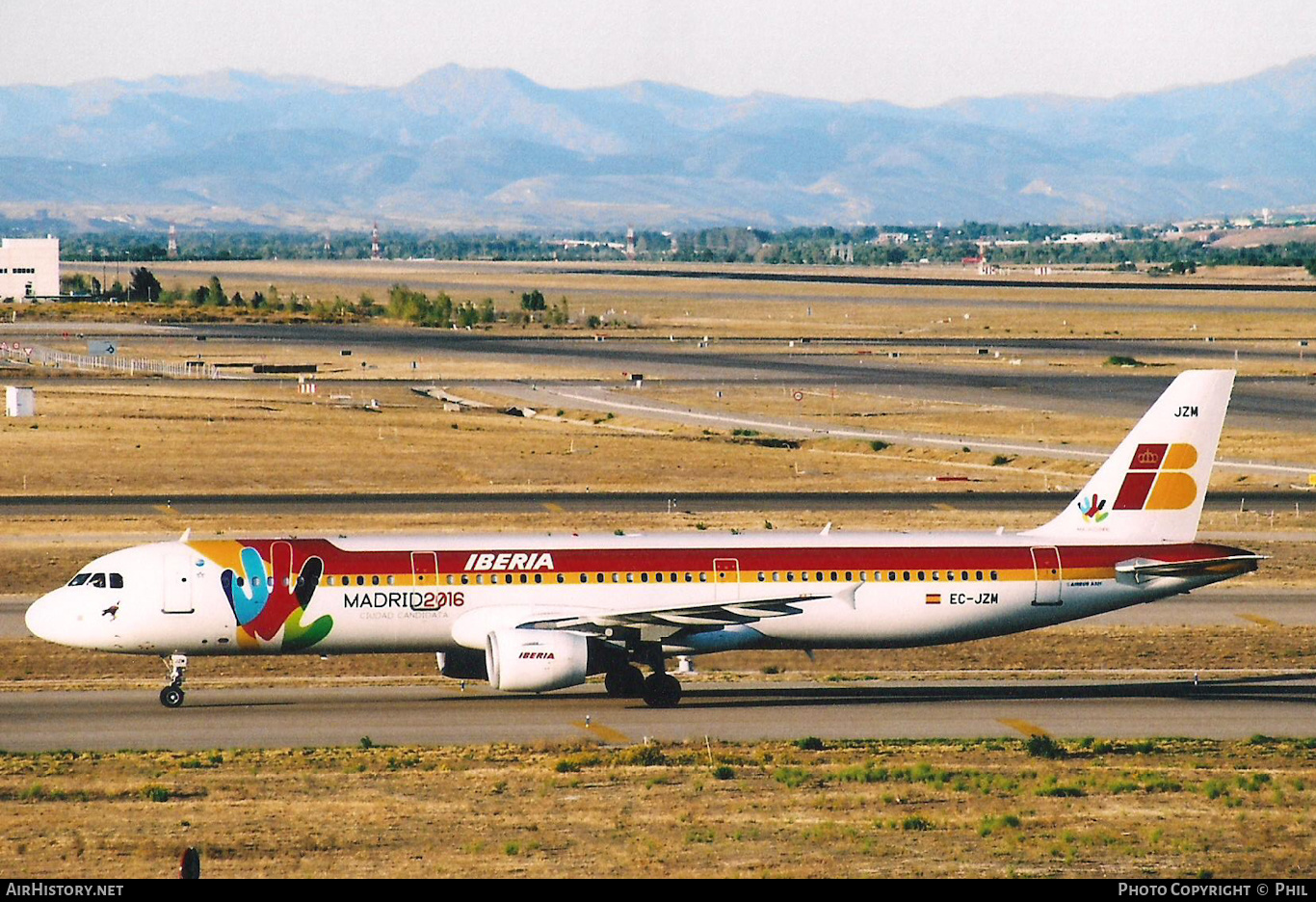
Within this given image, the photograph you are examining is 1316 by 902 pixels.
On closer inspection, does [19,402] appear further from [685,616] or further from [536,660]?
[685,616]

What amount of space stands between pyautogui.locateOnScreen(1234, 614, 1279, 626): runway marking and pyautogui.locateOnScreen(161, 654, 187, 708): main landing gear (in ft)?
101

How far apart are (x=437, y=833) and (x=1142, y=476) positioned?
76.1 ft

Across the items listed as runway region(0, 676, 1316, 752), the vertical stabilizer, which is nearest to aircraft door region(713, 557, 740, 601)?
runway region(0, 676, 1316, 752)

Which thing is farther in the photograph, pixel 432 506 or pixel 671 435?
pixel 671 435

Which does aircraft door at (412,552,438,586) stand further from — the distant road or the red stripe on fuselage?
the distant road

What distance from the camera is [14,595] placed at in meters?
57.7

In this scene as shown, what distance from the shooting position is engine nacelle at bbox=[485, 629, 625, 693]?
4175cm

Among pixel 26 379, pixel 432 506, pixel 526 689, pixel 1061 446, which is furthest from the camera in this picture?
pixel 26 379

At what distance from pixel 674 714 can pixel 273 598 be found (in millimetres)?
9845

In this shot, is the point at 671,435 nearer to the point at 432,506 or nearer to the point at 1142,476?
the point at 432,506

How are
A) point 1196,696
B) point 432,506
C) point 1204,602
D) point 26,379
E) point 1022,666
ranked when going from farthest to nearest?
point 26,379
point 432,506
point 1204,602
point 1022,666
point 1196,696

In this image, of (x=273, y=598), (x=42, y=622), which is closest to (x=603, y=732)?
(x=273, y=598)

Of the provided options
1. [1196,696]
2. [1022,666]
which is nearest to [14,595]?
[1022,666]

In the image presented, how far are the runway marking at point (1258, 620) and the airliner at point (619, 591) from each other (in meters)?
9.55
